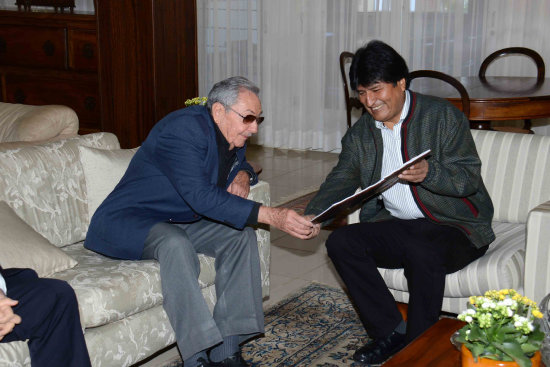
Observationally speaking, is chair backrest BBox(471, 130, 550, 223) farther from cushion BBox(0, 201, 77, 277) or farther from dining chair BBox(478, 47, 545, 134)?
dining chair BBox(478, 47, 545, 134)

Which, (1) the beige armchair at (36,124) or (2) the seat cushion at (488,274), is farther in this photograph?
(1) the beige armchair at (36,124)

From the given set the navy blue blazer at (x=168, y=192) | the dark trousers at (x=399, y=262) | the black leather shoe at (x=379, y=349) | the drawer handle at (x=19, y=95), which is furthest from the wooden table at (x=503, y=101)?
the drawer handle at (x=19, y=95)

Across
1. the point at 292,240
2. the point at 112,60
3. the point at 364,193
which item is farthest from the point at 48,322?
the point at 112,60

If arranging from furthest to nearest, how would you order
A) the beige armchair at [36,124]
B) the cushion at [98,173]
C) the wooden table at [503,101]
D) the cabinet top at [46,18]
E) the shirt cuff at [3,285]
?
the cabinet top at [46,18], the wooden table at [503,101], the beige armchair at [36,124], the cushion at [98,173], the shirt cuff at [3,285]

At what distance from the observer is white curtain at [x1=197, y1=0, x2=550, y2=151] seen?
5.38m

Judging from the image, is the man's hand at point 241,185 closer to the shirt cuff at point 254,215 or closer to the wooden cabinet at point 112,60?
the shirt cuff at point 254,215

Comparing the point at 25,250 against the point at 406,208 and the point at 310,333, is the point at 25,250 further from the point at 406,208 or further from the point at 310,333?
the point at 406,208

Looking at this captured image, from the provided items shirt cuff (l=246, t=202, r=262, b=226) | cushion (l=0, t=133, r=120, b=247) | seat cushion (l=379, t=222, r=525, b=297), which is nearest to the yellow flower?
seat cushion (l=379, t=222, r=525, b=297)

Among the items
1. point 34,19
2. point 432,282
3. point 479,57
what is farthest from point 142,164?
point 479,57

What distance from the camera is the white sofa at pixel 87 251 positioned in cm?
228

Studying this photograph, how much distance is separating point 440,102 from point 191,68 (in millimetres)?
2603

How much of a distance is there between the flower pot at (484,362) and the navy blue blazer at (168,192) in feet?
3.21

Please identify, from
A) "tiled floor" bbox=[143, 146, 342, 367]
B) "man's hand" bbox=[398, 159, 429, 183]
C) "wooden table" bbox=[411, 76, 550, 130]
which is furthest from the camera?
"wooden table" bbox=[411, 76, 550, 130]

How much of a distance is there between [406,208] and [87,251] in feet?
3.88
